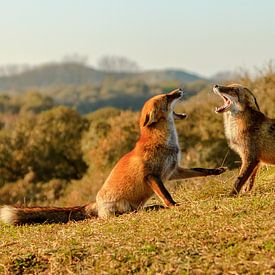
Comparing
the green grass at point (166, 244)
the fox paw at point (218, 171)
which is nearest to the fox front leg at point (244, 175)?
the fox paw at point (218, 171)

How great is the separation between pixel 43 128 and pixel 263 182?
22.8 meters

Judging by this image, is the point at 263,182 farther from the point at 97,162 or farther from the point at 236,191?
the point at 97,162

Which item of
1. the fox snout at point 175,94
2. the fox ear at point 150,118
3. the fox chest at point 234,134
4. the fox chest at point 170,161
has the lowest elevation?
the fox chest at point 170,161

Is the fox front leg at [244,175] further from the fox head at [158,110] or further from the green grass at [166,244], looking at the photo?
the fox head at [158,110]

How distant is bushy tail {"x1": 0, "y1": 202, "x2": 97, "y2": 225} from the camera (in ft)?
33.7

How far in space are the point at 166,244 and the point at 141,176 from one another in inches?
117

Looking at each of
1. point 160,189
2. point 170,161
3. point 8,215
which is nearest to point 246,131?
point 170,161

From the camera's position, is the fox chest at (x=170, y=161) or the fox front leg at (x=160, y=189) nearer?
the fox front leg at (x=160, y=189)

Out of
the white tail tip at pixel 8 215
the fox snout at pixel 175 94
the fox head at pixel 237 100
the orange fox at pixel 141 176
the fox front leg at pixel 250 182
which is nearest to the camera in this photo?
the orange fox at pixel 141 176

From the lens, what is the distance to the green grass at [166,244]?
6.48 m

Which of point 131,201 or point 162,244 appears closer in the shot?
point 162,244

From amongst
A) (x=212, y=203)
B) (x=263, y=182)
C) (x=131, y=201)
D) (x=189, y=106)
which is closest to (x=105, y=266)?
(x=212, y=203)

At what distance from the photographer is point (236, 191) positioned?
31.9 ft

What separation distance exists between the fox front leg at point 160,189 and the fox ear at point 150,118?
0.97 m
